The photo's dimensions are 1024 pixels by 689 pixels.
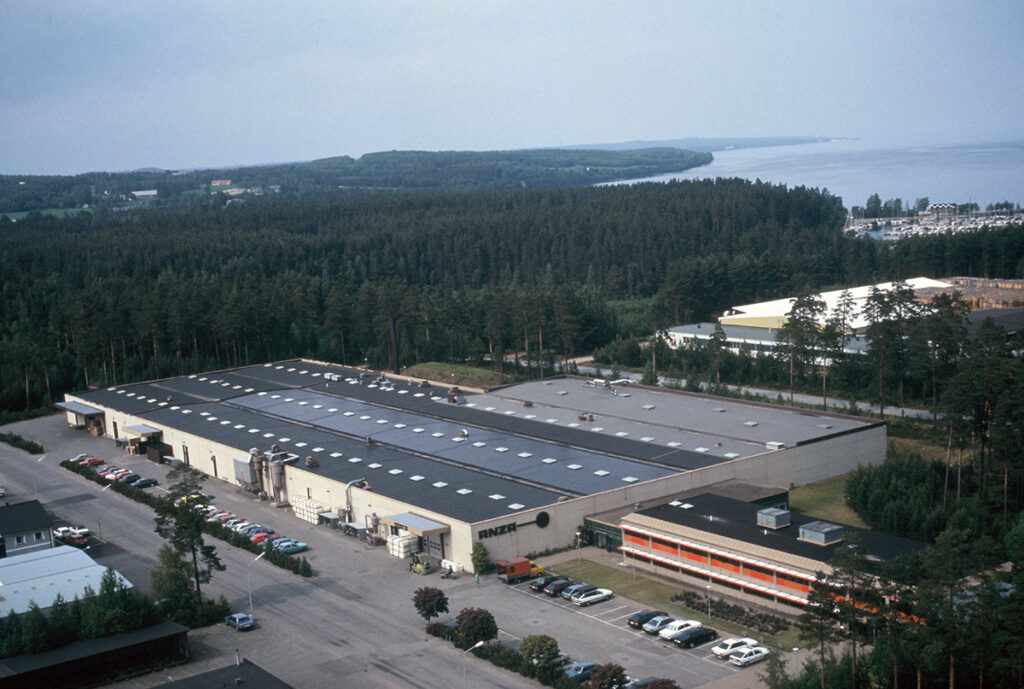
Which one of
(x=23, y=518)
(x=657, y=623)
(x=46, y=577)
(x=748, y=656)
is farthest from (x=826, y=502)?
(x=23, y=518)

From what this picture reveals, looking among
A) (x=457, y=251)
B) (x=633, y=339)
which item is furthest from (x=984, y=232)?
(x=457, y=251)

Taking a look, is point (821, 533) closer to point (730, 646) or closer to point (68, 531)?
A: point (730, 646)

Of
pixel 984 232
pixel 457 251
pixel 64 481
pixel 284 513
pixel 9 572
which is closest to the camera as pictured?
pixel 9 572

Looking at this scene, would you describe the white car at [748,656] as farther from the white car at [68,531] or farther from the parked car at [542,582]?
the white car at [68,531]

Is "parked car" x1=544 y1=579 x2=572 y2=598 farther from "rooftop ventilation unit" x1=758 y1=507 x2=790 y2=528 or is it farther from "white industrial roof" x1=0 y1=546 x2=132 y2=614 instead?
"white industrial roof" x1=0 y1=546 x2=132 y2=614

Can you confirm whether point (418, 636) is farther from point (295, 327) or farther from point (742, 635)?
point (295, 327)

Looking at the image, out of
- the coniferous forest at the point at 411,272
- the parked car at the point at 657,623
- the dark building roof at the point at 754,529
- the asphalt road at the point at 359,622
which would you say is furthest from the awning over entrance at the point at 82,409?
the parked car at the point at 657,623
